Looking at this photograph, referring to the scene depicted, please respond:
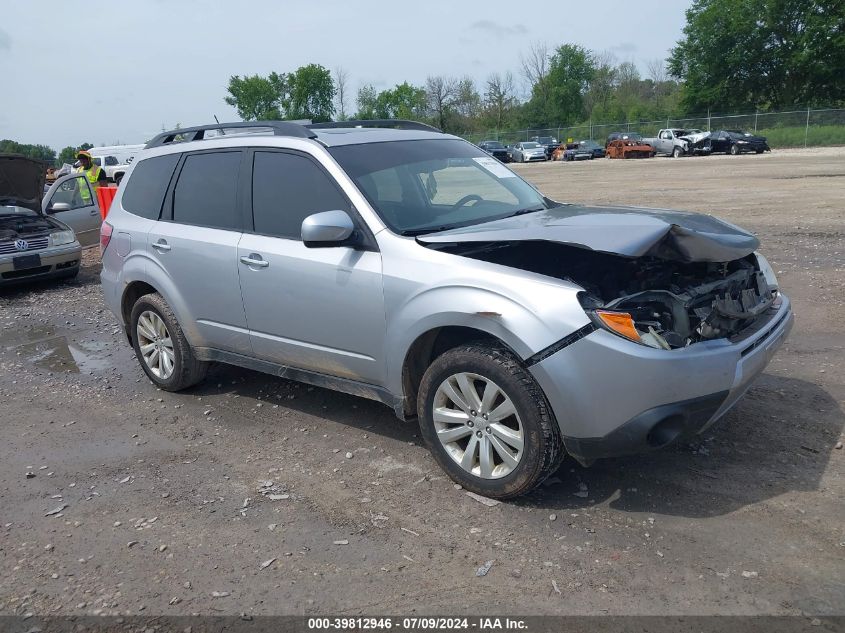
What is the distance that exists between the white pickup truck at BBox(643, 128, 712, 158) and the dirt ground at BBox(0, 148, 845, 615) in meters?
39.9

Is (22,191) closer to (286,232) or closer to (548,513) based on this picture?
(286,232)

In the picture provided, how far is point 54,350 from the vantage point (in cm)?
781

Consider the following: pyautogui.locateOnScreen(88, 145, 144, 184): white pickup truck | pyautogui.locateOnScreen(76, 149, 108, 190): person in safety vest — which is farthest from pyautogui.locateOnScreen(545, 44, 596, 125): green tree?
pyautogui.locateOnScreen(76, 149, 108, 190): person in safety vest

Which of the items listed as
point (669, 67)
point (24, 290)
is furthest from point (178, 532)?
point (669, 67)

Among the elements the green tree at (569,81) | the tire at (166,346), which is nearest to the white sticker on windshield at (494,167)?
the tire at (166,346)

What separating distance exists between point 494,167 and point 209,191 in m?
2.12

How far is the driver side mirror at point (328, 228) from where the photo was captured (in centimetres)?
418

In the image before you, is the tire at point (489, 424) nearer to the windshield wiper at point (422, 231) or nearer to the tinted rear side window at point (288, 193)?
the windshield wiper at point (422, 231)

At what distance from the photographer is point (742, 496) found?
12.5 ft

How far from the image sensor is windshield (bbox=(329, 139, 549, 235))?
4547mm

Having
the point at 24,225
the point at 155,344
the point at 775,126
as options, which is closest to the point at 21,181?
the point at 24,225

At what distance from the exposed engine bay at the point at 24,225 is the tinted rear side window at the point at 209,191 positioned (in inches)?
259

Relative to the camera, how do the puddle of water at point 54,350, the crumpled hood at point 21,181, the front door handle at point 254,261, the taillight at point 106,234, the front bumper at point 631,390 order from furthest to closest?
the crumpled hood at point 21,181
the puddle of water at point 54,350
the taillight at point 106,234
the front door handle at point 254,261
the front bumper at point 631,390

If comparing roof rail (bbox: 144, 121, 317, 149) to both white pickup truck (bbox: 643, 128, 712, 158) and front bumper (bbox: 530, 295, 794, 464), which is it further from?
white pickup truck (bbox: 643, 128, 712, 158)
